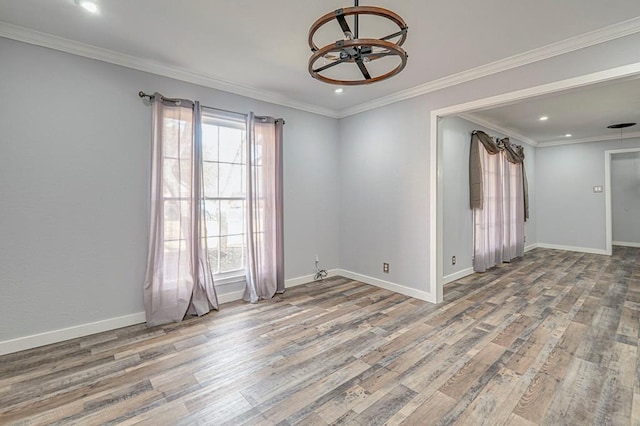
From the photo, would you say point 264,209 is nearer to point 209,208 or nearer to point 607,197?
point 209,208

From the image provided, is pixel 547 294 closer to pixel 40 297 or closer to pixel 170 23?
pixel 170 23

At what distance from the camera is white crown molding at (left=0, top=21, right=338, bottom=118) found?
8.25 ft

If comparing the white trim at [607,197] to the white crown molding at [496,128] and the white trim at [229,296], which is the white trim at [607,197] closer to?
the white crown molding at [496,128]

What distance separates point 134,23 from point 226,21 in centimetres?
76

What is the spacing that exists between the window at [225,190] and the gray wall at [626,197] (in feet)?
31.2

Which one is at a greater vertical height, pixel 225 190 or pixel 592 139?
pixel 592 139

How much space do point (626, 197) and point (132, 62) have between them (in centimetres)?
1110

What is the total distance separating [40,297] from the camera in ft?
8.64

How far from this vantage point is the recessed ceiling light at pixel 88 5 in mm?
2164

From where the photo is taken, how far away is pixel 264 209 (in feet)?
13.1

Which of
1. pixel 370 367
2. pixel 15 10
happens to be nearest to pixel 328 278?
pixel 370 367

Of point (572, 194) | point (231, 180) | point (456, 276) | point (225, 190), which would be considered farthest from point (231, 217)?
point (572, 194)

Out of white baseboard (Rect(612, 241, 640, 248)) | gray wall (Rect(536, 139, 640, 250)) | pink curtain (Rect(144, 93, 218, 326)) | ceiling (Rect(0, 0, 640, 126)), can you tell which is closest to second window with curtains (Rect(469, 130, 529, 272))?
gray wall (Rect(536, 139, 640, 250))

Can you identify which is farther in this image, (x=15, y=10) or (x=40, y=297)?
(x=40, y=297)
